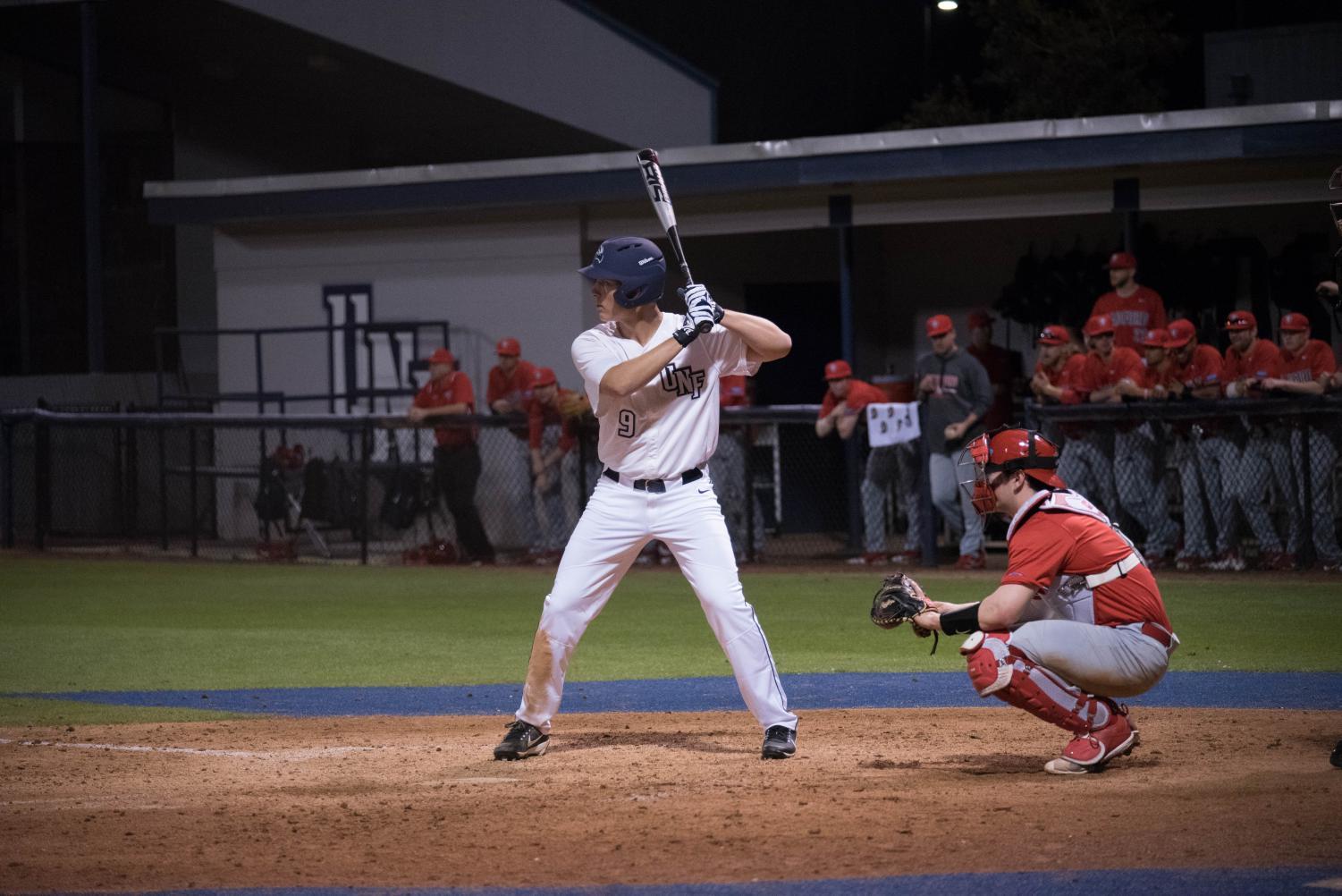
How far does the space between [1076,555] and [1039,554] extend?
18 centimetres

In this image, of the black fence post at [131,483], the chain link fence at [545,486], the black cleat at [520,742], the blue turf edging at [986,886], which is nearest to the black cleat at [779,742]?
the black cleat at [520,742]

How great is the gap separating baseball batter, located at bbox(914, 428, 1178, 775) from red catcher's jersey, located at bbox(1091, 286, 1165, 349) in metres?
7.98

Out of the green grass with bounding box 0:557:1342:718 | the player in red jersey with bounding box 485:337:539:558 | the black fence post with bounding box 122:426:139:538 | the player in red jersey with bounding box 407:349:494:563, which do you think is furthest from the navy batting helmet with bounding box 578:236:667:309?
the black fence post with bounding box 122:426:139:538

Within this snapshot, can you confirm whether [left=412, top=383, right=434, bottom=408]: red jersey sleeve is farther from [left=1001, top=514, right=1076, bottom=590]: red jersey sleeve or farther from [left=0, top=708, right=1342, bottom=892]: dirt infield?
[left=1001, top=514, right=1076, bottom=590]: red jersey sleeve

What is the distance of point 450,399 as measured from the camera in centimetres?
1501

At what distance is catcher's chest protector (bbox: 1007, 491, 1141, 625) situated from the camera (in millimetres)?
5574

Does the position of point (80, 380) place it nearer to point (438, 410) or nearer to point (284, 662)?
point (438, 410)

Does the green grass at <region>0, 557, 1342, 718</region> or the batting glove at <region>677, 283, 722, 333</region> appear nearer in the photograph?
the batting glove at <region>677, 283, 722, 333</region>

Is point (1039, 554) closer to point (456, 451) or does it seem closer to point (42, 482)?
point (456, 451)

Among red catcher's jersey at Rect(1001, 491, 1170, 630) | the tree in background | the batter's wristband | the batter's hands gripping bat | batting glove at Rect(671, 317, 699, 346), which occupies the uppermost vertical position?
the tree in background

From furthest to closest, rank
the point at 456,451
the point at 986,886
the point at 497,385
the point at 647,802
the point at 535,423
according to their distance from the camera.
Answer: the point at 497,385 → the point at 456,451 → the point at 535,423 → the point at 647,802 → the point at 986,886

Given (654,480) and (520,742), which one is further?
(520,742)

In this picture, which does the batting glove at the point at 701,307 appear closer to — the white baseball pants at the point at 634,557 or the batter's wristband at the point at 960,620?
the white baseball pants at the point at 634,557

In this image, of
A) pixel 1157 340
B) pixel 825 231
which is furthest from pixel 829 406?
pixel 825 231
